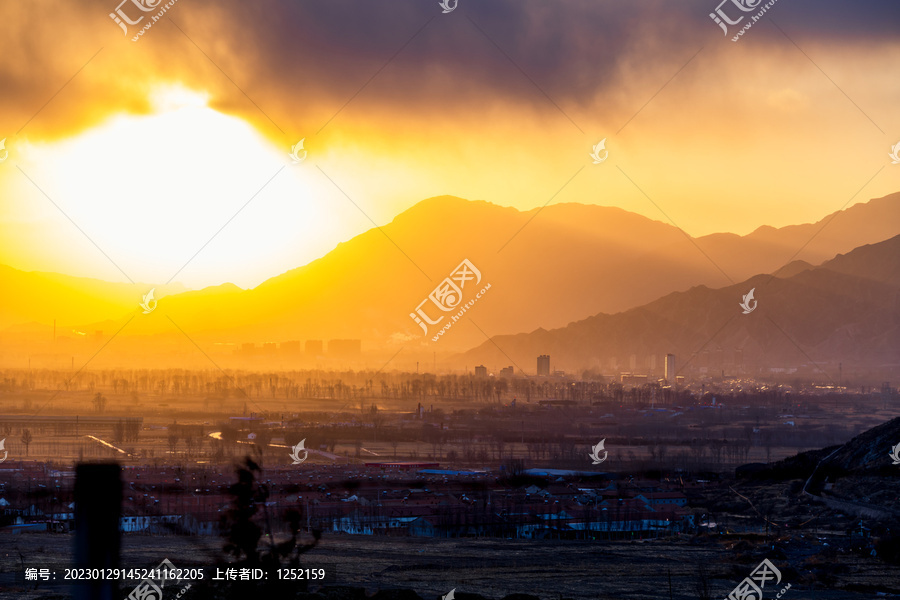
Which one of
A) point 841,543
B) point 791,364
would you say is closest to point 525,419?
point 841,543

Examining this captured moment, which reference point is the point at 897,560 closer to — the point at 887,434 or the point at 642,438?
the point at 887,434

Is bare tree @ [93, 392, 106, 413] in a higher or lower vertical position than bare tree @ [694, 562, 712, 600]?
higher

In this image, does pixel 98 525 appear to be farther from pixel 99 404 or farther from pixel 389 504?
pixel 99 404

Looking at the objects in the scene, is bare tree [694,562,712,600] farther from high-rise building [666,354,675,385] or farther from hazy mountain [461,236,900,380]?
high-rise building [666,354,675,385]

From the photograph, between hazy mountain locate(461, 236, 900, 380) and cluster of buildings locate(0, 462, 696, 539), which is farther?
hazy mountain locate(461, 236, 900, 380)

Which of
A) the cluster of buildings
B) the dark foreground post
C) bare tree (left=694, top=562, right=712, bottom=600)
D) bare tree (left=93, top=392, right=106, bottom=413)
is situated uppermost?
bare tree (left=93, top=392, right=106, bottom=413)

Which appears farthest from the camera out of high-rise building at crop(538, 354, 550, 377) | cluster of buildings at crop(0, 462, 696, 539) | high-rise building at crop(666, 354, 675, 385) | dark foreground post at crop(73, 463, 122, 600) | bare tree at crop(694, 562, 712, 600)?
high-rise building at crop(538, 354, 550, 377)

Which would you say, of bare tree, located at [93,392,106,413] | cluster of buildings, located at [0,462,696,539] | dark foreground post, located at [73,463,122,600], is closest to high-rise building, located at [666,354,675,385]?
bare tree, located at [93,392,106,413]

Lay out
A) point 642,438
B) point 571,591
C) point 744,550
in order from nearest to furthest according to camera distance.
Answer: point 571,591, point 744,550, point 642,438

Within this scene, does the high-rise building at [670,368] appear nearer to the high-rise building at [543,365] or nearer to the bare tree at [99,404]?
the high-rise building at [543,365]
